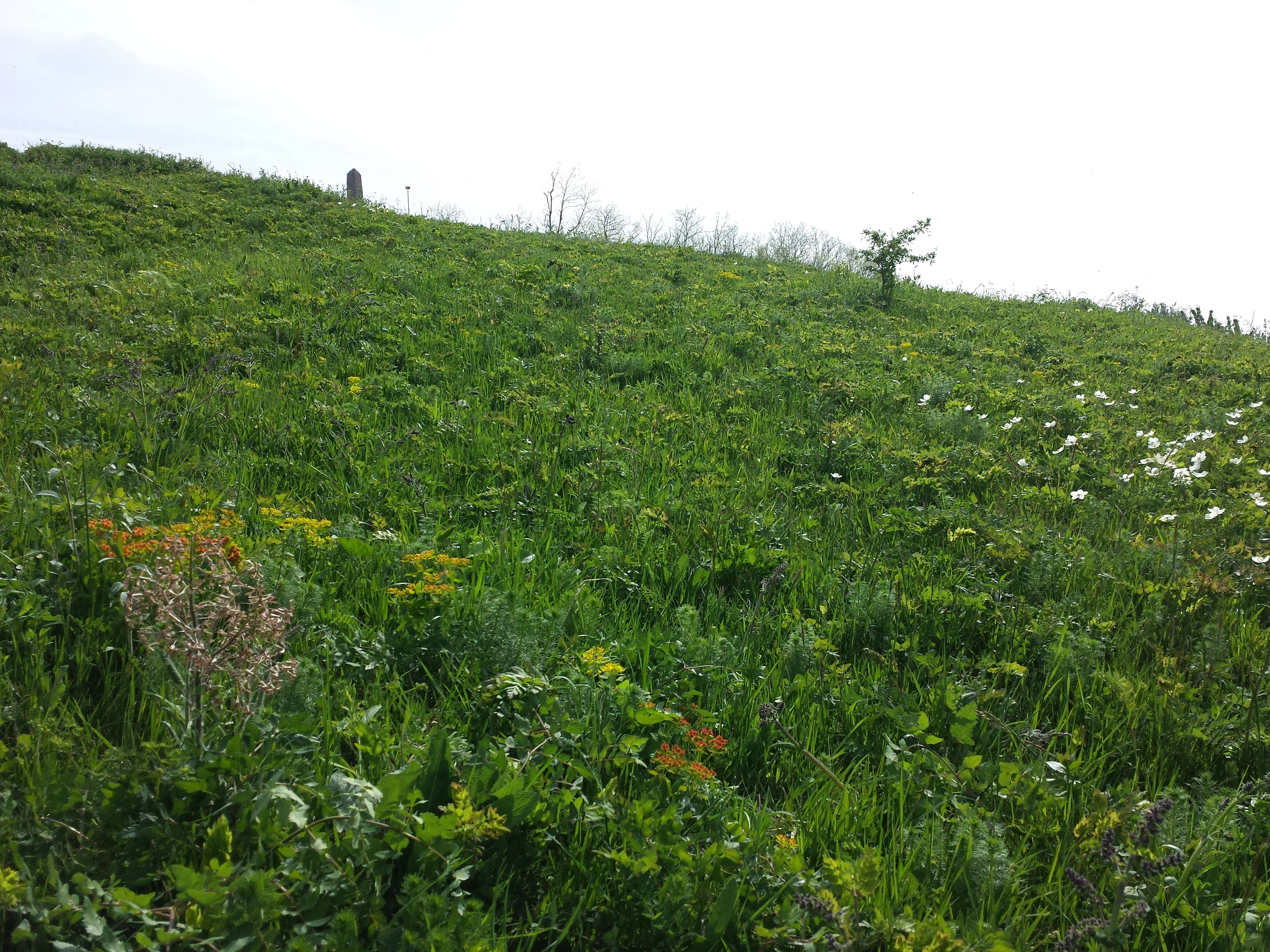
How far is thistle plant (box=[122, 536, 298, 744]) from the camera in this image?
1.77 metres

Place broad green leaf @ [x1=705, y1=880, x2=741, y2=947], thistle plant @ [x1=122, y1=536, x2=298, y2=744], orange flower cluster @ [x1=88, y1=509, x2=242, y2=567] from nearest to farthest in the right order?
broad green leaf @ [x1=705, y1=880, x2=741, y2=947]
thistle plant @ [x1=122, y1=536, x2=298, y2=744]
orange flower cluster @ [x1=88, y1=509, x2=242, y2=567]

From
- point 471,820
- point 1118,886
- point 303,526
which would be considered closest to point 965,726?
point 1118,886

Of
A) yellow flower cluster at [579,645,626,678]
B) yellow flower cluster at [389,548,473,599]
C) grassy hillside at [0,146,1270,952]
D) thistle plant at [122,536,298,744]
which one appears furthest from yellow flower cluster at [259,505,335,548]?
yellow flower cluster at [579,645,626,678]

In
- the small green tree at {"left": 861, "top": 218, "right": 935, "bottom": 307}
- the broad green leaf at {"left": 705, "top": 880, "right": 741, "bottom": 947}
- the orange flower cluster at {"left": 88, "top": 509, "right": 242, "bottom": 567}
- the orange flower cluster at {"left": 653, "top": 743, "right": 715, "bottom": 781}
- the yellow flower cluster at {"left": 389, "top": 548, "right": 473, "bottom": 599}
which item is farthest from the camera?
the small green tree at {"left": 861, "top": 218, "right": 935, "bottom": 307}

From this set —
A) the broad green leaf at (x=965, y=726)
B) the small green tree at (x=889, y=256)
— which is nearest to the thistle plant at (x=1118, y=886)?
the broad green leaf at (x=965, y=726)

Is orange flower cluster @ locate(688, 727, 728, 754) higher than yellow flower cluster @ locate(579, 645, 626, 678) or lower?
lower

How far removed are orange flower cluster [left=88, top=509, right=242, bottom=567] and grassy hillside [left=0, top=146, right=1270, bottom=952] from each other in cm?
3

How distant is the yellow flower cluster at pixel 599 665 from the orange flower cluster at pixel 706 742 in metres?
0.34

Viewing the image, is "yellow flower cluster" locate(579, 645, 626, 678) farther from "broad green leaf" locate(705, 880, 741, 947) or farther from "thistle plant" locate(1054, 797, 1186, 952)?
"thistle plant" locate(1054, 797, 1186, 952)

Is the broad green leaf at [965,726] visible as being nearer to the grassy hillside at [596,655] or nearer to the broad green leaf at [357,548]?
the grassy hillside at [596,655]

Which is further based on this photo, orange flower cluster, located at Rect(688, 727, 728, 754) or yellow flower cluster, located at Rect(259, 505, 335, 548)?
yellow flower cluster, located at Rect(259, 505, 335, 548)

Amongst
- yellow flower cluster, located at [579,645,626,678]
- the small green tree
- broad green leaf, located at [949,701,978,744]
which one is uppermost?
the small green tree

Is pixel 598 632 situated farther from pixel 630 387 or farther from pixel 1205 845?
pixel 630 387

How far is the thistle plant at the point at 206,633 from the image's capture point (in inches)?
69.6
